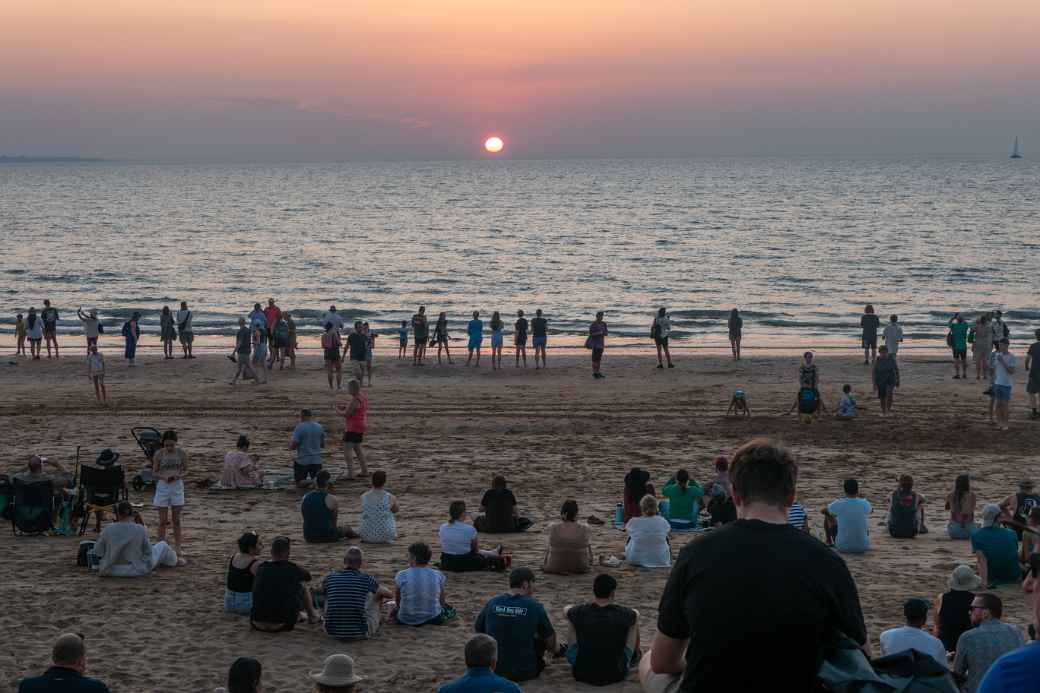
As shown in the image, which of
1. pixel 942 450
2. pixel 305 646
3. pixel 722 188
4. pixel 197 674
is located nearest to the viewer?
pixel 197 674

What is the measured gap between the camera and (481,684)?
276 inches

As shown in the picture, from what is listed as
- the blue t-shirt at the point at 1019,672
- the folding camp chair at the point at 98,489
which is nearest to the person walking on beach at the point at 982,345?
the folding camp chair at the point at 98,489

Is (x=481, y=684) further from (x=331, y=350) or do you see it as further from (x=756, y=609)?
(x=331, y=350)

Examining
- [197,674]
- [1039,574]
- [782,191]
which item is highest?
[782,191]

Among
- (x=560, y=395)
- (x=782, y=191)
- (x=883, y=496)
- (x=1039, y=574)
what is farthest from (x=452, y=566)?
(x=782, y=191)

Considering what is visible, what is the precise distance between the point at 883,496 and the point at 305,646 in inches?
367

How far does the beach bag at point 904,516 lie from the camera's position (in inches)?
544

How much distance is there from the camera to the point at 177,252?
83125 mm

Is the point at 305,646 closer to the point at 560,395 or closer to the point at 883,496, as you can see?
the point at 883,496

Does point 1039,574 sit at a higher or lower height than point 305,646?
higher

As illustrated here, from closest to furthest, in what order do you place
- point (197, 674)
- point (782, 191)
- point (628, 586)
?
1. point (197, 674)
2. point (628, 586)
3. point (782, 191)

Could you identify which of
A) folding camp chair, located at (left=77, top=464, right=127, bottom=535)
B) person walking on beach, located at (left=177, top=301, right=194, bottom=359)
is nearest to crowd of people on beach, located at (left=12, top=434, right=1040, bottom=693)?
folding camp chair, located at (left=77, top=464, right=127, bottom=535)

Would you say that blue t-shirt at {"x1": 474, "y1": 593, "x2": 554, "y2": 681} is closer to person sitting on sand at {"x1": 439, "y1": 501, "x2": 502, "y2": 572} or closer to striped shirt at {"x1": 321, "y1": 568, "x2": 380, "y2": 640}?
striped shirt at {"x1": 321, "y1": 568, "x2": 380, "y2": 640}

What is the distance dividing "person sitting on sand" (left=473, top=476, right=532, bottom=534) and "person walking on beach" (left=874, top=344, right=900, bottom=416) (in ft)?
33.4
